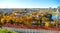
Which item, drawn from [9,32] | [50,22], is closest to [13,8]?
[9,32]

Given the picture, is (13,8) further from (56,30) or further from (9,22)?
(56,30)

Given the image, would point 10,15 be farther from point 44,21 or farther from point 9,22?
point 44,21

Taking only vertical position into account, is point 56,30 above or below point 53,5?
below

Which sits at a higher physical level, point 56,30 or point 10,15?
point 10,15

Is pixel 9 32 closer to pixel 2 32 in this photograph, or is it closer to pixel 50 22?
pixel 2 32

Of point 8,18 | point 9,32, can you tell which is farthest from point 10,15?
point 9,32
